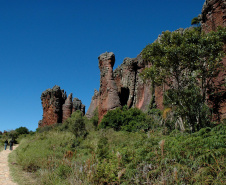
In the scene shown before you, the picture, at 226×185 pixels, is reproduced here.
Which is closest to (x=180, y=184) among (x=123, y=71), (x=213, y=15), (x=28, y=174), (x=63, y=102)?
(x=28, y=174)

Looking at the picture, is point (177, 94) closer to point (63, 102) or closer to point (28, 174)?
point (28, 174)

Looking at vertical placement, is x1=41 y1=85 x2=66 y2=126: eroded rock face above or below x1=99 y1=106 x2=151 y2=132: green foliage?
above

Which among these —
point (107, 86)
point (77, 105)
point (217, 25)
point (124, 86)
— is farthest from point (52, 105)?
point (217, 25)

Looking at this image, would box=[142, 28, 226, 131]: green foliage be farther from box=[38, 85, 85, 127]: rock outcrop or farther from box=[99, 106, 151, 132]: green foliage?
box=[38, 85, 85, 127]: rock outcrop

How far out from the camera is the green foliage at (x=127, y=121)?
19.5 m

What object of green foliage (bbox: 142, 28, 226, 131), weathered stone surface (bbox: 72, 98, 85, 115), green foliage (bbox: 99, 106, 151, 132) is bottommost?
green foliage (bbox: 99, 106, 151, 132)

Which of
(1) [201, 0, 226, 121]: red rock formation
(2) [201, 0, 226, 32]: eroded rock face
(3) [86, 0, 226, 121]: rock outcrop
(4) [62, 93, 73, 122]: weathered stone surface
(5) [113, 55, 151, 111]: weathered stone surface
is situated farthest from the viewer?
(4) [62, 93, 73, 122]: weathered stone surface

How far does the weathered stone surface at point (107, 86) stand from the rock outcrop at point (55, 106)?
56.7ft

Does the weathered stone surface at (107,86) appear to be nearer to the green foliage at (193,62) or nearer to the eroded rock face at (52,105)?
the green foliage at (193,62)

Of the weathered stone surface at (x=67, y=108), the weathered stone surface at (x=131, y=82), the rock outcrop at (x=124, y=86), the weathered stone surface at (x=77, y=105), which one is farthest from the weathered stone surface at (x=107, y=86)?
the weathered stone surface at (x=77, y=105)

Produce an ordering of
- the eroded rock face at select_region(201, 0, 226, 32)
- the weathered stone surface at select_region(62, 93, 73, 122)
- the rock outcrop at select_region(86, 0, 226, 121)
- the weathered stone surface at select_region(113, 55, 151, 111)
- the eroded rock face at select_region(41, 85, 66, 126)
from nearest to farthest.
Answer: the eroded rock face at select_region(201, 0, 226, 32), the rock outcrop at select_region(86, 0, 226, 121), the weathered stone surface at select_region(113, 55, 151, 111), the eroded rock face at select_region(41, 85, 66, 126), the weathered stone surface at select_region(62, 93, 73, 122)

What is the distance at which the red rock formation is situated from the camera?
11.5 m

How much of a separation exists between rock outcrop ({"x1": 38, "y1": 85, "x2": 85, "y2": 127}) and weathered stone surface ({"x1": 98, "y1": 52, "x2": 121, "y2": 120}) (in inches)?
681

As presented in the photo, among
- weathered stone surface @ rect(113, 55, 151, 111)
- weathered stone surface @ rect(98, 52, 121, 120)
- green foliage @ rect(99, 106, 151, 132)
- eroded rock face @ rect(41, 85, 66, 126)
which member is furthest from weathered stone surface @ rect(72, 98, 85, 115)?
green foliage @ rect(99, 106, 151, 132)
